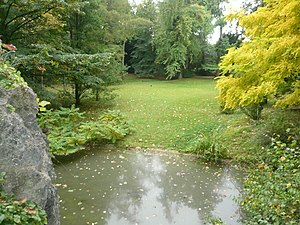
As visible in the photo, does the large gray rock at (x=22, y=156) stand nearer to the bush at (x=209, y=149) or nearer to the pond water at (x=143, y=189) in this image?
the pond water at (x=143, y=189)

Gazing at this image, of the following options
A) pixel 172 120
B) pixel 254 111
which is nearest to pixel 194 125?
pixel 172 120

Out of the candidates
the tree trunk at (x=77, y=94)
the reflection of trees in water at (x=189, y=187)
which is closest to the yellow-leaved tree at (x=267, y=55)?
the reflection of trees in water at (x=189, y=187)

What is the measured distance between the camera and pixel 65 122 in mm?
8094

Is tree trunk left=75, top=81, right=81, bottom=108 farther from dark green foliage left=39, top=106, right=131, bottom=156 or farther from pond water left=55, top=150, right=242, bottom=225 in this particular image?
pond water left=55, top=150, right=242, bottom=225

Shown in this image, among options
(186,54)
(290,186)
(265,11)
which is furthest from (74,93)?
(186,54)

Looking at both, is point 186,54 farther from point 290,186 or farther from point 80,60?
point 290,186

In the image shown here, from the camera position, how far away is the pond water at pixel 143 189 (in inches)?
172

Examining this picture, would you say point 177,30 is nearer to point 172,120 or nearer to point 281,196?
point 172,120

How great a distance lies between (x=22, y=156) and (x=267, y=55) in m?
3.92

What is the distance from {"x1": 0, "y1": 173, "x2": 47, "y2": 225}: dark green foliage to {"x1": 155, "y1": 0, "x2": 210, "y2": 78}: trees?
67.7 ft

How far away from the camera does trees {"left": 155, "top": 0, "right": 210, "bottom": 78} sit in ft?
70.2

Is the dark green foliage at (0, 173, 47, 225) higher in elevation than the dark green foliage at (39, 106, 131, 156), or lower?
higher

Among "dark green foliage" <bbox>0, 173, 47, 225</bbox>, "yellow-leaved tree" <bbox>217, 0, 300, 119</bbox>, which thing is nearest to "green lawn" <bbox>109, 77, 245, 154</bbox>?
"yellow-leaved tree" <bbox>217, 0, 300, 119</bbox>

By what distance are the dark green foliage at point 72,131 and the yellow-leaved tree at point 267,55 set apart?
3356 mm
